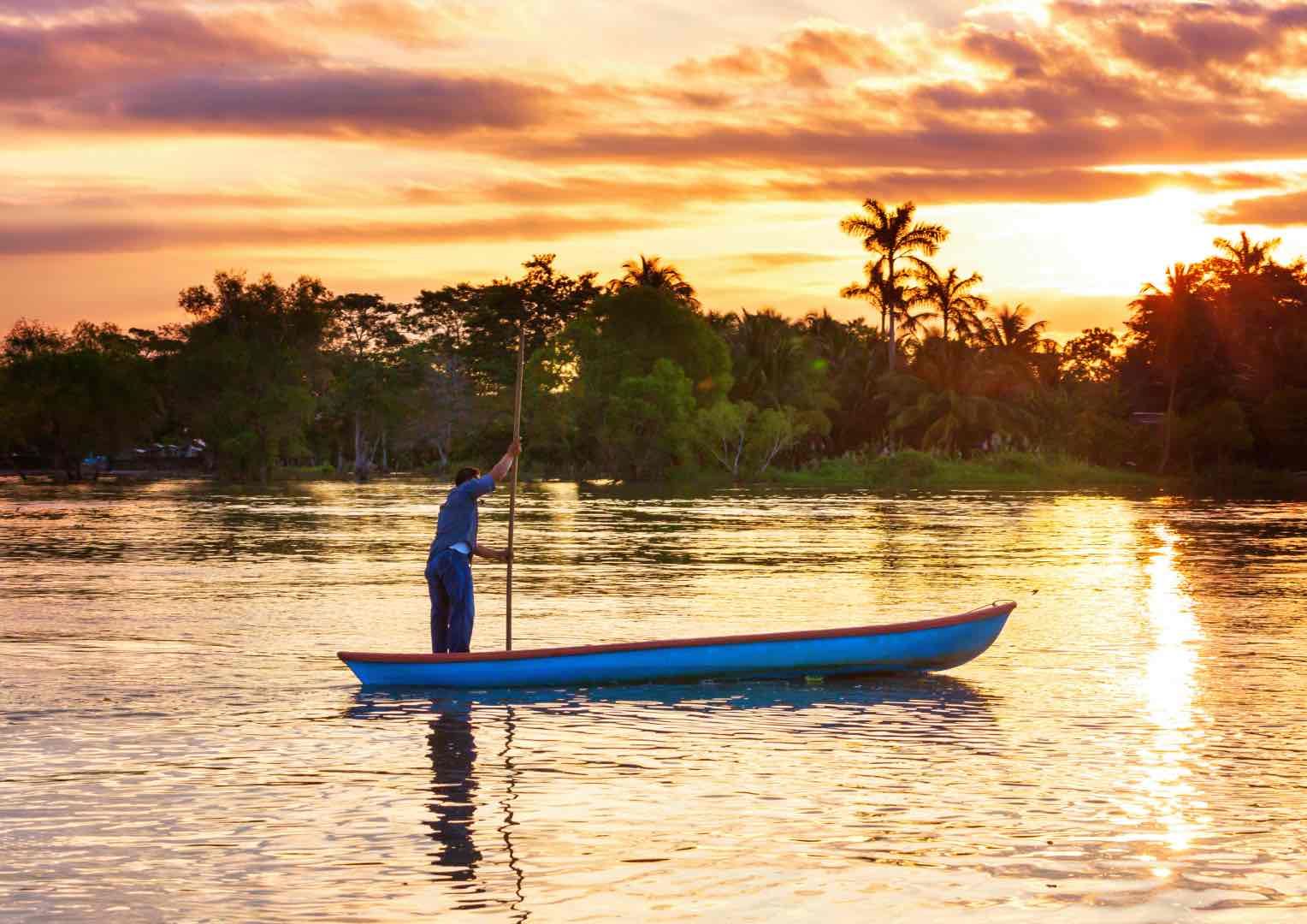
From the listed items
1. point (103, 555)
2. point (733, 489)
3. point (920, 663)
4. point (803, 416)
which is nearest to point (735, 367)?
point (803, 416)

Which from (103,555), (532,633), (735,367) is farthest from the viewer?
(735,367)

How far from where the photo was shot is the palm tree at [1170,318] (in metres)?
99.3

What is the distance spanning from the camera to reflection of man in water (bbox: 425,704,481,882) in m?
10.3

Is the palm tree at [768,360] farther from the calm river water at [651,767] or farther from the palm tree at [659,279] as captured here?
the calm river water at [651,767]

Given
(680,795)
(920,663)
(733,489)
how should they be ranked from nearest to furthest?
(680,795), (920,663), (733,489)

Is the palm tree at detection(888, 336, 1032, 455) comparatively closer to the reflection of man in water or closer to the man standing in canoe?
the man standing in canoe

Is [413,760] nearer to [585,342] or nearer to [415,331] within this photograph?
[585,342]

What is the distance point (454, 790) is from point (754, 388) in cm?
9727

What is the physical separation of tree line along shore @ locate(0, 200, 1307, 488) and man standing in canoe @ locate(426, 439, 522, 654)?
3219 inches

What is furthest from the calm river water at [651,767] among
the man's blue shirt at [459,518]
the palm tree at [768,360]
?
the palm tree at [768,360]

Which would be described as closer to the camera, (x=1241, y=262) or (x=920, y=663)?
(x=920, y=663)

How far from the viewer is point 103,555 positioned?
40.4m

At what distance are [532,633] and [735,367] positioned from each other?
88970 millimetres

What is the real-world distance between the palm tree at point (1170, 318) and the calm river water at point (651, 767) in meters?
71.2
